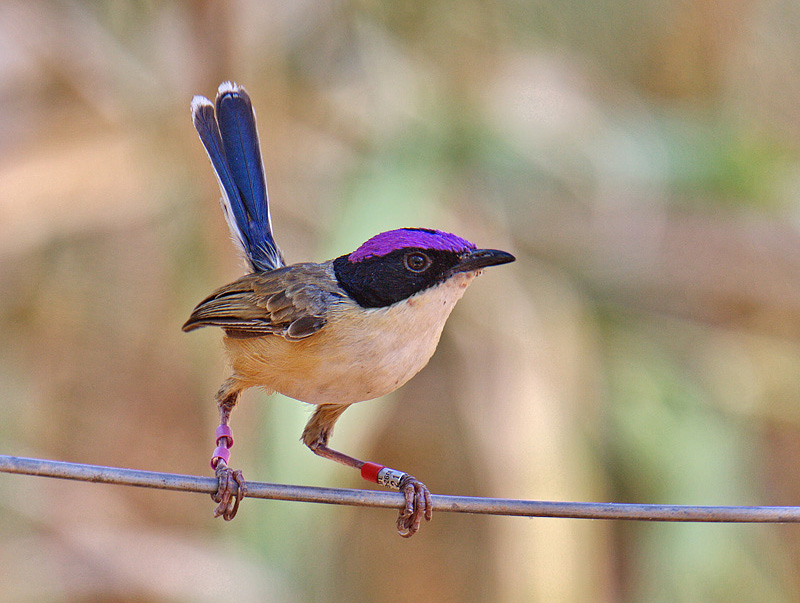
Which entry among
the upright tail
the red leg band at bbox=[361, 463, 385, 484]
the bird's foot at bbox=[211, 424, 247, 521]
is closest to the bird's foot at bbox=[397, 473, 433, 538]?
the red leg band at bbox=[361, 463, 385, 484]

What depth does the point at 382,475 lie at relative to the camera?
3203 mm

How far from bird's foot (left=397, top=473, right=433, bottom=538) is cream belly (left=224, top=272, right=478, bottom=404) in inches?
→ 14.7

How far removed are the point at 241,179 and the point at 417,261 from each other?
132 cm

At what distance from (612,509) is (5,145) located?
516cm

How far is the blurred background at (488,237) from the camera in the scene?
4953 mm

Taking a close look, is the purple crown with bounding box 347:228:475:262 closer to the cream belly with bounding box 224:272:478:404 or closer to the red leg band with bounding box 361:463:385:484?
the cream belly with bounding box 224:272:478:404

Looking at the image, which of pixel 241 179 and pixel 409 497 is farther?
pixel 241 179

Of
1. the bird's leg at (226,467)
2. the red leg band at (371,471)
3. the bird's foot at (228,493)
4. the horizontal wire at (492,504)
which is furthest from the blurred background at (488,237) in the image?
the horizontal wire at (492,504)

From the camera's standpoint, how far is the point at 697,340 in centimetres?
580

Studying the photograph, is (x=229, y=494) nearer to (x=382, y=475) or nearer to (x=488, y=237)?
(x=382, y=475)

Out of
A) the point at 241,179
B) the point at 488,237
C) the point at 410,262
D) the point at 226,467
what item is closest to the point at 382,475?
the point at 226,467

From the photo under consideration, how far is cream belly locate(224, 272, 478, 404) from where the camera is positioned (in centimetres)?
270

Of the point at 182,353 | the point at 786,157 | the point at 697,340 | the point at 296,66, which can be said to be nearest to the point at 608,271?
the point at 697,340

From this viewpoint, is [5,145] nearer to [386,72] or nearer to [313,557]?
[386,72]
